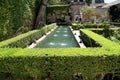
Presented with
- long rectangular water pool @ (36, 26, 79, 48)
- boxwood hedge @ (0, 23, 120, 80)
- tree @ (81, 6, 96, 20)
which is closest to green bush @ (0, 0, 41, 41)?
long rectangular water pool @ (36, 26, 79, 48)

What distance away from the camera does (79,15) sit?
54500 mm

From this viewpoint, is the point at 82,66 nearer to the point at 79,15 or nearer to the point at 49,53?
the point at 49,53

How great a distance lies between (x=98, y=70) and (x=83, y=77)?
1.54 ft

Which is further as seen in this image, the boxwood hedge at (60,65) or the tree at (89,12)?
the tree at (89,12)

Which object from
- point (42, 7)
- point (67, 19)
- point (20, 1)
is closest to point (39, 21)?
point (42, 7)

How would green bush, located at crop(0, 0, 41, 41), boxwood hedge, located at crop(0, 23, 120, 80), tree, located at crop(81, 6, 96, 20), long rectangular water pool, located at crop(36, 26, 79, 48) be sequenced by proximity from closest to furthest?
boxwood hedge, located at crop(0, 23, 120, 80)
green bush, located at crop(0, 0, 41, 41)
long rectangular water pool, located at crop(36, 26, 79, 48)
tree, located at crop(81, 6, 96, 20)

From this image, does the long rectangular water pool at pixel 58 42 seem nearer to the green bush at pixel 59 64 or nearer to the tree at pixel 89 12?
the green bush at pixel 59 64

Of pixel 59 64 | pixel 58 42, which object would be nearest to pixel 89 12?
pixel 58 42

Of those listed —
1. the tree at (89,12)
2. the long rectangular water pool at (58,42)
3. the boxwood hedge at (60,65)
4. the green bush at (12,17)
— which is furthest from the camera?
the tree at (89,12)

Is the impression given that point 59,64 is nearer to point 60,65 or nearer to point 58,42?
point 60,65

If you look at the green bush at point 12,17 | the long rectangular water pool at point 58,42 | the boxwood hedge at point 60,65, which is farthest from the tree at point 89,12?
the boxwood hedge at point 60,65

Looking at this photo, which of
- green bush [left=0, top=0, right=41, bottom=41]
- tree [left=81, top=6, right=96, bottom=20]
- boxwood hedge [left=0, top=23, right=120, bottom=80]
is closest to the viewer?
boxwood hedge [left=0, top=23, right=120, bottom=80]

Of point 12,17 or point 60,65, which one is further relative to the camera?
point 12,17

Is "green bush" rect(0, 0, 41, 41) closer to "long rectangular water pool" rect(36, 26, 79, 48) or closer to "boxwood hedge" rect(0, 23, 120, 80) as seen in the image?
"long rectangular water pool" rect(36, 26, 79, 48)
